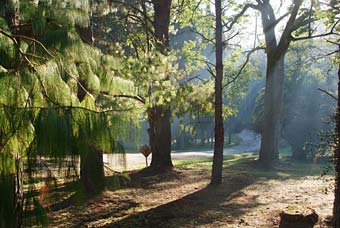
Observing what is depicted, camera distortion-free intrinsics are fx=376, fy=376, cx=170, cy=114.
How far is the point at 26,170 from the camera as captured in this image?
2256mm

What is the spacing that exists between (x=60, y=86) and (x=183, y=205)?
6.03 m

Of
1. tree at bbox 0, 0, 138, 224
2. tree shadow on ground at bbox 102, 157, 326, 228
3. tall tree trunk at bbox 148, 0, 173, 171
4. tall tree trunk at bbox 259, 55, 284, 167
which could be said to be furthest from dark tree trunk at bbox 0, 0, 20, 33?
tall tree trunk at bbox 259, 55, 284, 167

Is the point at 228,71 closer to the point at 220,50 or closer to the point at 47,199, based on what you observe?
the point at 220,50

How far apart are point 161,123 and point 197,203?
5.08 metres

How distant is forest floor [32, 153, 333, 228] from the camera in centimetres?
689

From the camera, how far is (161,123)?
13102 mm

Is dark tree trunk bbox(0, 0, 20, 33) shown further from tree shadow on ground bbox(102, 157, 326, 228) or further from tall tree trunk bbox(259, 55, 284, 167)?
tall tree trunk bbox(259, 55, 284, 167)

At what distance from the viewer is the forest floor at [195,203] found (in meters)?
6.89

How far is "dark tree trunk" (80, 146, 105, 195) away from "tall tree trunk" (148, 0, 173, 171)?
33.0 feet

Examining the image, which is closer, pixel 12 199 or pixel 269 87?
pixel 12 199

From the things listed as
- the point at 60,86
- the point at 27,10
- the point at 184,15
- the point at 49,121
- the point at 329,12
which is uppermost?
the point at 184,15

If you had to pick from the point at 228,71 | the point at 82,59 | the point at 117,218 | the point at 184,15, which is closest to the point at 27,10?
the point at 82,59

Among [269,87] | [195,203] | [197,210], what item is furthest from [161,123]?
[269,87]

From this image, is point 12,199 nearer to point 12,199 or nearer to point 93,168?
point 12,199
